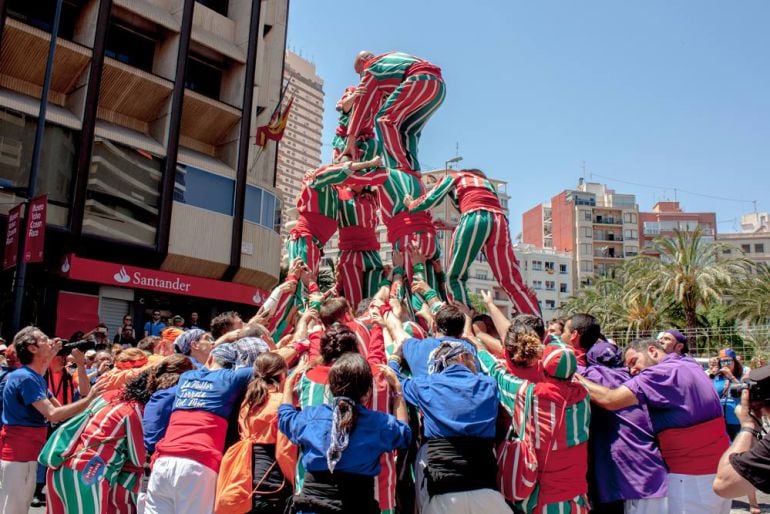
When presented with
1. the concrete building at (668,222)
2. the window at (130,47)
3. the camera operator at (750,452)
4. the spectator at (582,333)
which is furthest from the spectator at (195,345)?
the concrete building at (668,222)

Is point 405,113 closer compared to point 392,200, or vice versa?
point 392,200

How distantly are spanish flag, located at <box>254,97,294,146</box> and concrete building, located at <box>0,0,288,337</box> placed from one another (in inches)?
19.6

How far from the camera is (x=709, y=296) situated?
32.5m

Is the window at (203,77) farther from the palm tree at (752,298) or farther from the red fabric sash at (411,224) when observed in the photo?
the palm tree at (752,298)

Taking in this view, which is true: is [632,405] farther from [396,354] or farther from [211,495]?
[211,495]

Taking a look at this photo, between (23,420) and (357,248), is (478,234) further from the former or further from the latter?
(23,420)

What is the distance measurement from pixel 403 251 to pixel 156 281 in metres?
17.4

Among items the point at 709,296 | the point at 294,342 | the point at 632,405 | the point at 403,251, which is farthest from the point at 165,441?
the point at 709,296

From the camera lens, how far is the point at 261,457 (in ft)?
14.2

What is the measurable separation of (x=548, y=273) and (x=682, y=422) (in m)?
80.6

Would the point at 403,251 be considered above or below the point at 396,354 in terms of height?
above

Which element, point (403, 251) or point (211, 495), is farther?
point (403, 251)

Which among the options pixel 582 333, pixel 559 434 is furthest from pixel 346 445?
pixel 582 333

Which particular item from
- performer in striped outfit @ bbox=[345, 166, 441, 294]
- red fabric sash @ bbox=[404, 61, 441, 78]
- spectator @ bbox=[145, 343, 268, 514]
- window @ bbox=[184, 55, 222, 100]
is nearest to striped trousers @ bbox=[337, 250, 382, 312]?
performer in striped outfit @ bbox=[345, 166, 441, 294]
